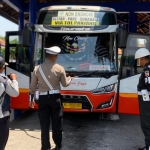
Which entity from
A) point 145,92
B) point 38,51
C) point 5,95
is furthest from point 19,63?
point 145,92

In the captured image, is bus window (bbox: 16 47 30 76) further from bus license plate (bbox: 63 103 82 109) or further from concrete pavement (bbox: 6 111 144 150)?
concrete pavement (bbox: 6 111 144 150)

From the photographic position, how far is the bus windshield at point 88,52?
19.4 ft

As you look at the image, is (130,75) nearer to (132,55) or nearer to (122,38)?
(132,55)

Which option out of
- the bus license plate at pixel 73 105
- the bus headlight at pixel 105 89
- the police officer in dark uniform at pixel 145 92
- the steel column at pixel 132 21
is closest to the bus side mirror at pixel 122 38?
the bus headlight at pixel 105 89

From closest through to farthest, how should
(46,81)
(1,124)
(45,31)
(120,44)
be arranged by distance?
(1,124), (46,81), (120,44), (45,31)

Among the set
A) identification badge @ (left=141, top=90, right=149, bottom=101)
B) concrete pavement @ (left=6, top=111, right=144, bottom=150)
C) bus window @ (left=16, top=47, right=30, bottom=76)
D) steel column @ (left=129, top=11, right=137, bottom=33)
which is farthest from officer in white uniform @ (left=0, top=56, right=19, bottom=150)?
steel column @ (left=129, top=11, right=137, bottom=33)

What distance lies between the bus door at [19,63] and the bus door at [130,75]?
2.11 m

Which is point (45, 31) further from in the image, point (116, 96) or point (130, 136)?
point (130, 136)

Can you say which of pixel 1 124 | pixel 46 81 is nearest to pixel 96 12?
pixel 46 81

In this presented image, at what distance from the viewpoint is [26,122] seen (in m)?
6.55

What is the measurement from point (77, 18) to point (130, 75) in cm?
173

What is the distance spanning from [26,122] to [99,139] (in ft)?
6.93

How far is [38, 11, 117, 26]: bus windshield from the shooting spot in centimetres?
595

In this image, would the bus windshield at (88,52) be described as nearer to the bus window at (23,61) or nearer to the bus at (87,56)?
the bus at (87,56)
